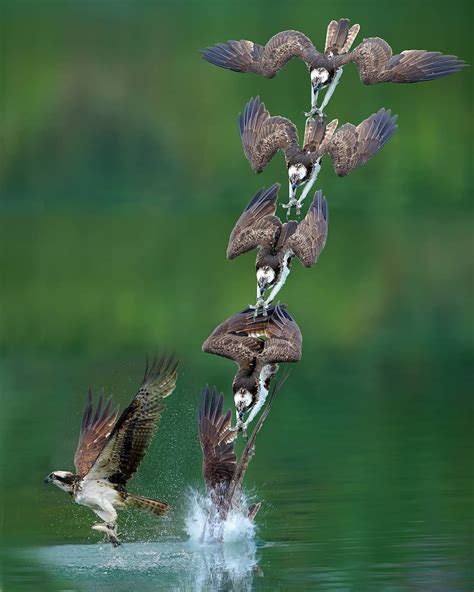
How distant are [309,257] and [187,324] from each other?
28.4 feet

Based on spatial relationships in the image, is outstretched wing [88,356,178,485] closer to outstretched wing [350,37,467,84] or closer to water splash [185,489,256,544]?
water splash [185,489,256,544]

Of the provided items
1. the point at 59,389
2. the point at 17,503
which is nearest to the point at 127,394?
the point at 17,503

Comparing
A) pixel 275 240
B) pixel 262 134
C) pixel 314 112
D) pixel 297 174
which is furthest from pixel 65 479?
pixel 314 112

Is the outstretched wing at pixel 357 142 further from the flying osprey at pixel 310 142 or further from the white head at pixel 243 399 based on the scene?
the white head at pixel 243 399

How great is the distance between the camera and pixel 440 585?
1327 centimetres

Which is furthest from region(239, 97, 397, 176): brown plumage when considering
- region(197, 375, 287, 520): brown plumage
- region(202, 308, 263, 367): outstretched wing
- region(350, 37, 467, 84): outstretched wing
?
region(197, 375, 287, 520): brown plumage

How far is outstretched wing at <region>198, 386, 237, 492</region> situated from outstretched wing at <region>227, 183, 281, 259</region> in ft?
3.44

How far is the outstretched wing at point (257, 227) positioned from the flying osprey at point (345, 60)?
943 mm

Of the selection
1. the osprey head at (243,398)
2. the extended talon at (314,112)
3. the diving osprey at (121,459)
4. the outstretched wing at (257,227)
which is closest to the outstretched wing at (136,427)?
the diving osprey at (121,459)

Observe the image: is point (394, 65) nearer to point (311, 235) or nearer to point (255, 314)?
point (311, 235)

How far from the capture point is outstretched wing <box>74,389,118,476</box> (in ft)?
49.0

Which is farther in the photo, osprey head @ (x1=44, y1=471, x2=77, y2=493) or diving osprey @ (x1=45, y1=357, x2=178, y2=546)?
osprey head @ (x1=44, y1=471, x2=77, y2=493)

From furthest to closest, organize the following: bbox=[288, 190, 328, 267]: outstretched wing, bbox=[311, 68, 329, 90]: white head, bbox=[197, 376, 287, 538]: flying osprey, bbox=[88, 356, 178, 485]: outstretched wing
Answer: bbox=[311, 68, 329, 90]: white head → bbox=[288, 190, 328, 267]: outstretched wing → bbox=[197, 376, 287, 538]: flying osprey → bbox=[88, 356, 178, 485]: outstretched wing

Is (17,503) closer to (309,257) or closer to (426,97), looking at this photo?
(309,257)
